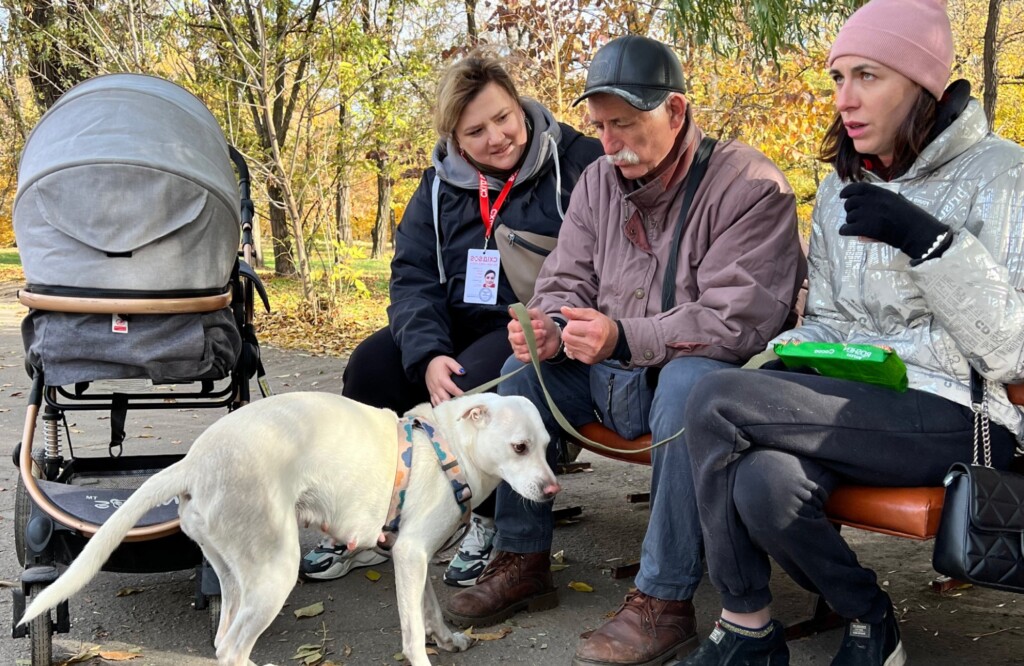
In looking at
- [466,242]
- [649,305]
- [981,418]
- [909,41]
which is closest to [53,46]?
[466,242]

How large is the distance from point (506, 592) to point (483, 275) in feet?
4.66

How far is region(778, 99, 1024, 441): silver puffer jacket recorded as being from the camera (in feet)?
8.44

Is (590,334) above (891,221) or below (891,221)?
below

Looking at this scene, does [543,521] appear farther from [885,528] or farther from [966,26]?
[966,26]

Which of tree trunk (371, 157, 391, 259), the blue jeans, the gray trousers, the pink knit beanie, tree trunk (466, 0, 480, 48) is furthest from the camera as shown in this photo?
tree trunk (371, 157, 391, 259)

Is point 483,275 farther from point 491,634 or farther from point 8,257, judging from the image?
point 8,257

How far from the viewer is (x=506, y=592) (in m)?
3.62

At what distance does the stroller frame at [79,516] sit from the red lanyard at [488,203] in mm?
1043

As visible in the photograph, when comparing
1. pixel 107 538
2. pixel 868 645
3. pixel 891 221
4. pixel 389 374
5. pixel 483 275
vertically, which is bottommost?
pixel 868 645

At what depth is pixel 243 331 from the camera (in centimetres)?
420

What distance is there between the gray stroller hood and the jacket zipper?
3.85 ft

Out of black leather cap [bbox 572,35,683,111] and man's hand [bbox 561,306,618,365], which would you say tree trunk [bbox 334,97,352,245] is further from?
man's hand [bbox 561,306,618,365]

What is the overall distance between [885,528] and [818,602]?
2.97 feet

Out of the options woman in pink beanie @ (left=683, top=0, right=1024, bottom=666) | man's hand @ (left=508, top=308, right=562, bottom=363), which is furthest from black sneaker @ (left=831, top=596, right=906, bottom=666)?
man's hand @ (left=508, top=308, right=562, bottom=363)
